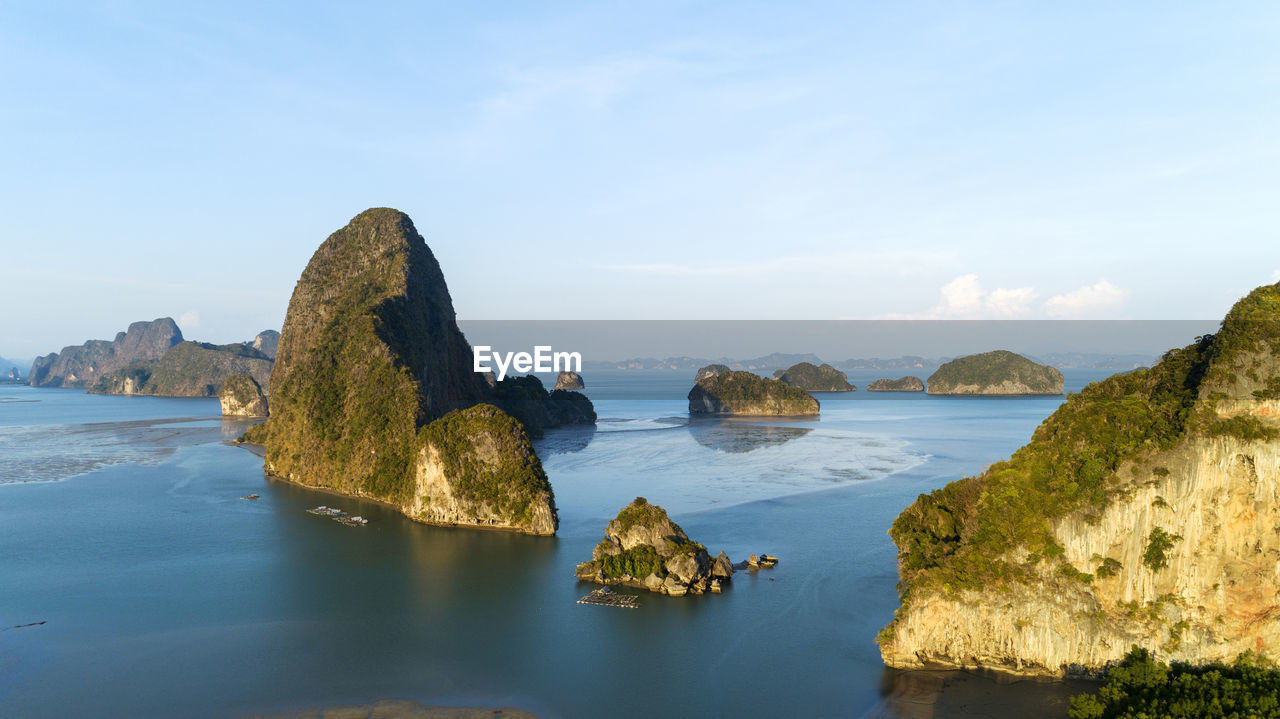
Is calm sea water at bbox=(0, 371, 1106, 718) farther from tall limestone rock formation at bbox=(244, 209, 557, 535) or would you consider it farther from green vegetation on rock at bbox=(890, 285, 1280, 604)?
green vegetation on rock at bbox=(890, 285, 1280, 604)

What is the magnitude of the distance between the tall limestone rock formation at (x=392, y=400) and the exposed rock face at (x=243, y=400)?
119 ft

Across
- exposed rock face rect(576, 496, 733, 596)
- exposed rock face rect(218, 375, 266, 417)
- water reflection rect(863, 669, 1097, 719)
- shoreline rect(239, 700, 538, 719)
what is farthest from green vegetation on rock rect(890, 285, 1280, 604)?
exposed rock face rect(218, 375, 266, 417)

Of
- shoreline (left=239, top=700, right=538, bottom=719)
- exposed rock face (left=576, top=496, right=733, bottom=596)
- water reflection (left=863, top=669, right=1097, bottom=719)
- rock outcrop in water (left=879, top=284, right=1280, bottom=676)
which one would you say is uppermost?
rock outcrop in water (left=879, top=284, right=1280, bottom=676)

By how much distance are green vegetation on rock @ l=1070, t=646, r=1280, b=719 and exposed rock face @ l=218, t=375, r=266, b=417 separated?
572ft

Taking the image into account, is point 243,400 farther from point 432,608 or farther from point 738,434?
point 432,608

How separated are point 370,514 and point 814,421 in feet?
361

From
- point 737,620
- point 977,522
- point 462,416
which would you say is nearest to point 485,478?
point 462,416

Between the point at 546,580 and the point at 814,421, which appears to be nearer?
the point at 546,580

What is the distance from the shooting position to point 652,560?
4853 centimetres

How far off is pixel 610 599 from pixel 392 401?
48.8 m

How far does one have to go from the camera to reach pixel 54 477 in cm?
9162

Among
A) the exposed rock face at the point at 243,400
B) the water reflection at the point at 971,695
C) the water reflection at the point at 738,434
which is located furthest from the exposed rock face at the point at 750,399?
the water reflection at the point at 971,695

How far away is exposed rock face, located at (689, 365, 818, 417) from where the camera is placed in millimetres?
176375

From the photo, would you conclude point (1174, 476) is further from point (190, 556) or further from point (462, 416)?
point (190, 556)
